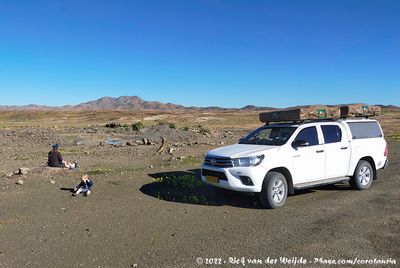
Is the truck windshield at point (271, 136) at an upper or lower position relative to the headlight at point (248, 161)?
upper

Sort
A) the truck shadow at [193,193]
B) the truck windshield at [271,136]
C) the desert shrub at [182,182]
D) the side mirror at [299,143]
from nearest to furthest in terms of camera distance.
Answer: the side mirror at [299,143] → the truck shadow at [193,193] → the truck windshield at [271,136] → the desert shrub at [182,182]

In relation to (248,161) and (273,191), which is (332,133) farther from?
(248,161)

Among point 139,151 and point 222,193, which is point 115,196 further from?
point 139,151

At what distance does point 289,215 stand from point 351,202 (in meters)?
1.99

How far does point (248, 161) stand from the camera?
8.02 meters

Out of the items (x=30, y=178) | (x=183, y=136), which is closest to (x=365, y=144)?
(x=30, y=178)

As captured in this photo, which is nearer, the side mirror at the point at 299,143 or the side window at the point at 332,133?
the side mirror at the point at 299,143

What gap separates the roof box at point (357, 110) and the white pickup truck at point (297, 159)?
8.3 inches

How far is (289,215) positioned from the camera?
25.0ft

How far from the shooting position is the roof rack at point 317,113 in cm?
940

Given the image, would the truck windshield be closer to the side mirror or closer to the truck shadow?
the side mirror

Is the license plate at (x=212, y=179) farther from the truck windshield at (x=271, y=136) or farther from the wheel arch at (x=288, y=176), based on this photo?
the truck windshield at (x=271, y=136)

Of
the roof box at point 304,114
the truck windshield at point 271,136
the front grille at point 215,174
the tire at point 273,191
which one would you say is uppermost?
the roof box at point 304,114

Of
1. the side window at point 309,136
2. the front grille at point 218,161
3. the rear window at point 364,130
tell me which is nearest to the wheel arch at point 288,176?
the side window at point 309,136
